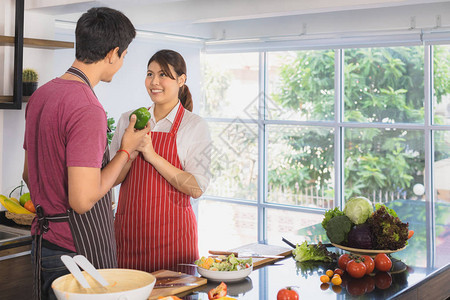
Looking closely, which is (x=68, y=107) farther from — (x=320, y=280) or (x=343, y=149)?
(x=343, y=149)

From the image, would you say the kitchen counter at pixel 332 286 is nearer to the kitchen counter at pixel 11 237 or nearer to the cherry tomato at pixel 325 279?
the cherry tomato at pixel 325 279

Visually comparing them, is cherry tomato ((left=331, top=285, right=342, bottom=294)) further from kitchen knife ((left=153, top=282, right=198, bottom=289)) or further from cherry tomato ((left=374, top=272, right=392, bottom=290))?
kitchen knife ((left=153, top=282, right=198, bottom=289))

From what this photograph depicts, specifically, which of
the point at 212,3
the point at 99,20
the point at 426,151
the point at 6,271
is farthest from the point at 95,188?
the point at 426,151

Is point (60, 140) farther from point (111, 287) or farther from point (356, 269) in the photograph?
point (356, 269)

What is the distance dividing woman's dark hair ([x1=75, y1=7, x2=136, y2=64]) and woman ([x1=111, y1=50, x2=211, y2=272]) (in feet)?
2.11

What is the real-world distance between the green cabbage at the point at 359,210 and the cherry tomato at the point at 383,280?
0.92ft

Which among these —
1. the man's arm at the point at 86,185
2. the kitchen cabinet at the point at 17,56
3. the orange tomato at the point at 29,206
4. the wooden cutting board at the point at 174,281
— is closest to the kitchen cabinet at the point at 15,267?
the orange tomato at the point at 29,206

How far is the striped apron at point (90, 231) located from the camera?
179 cm

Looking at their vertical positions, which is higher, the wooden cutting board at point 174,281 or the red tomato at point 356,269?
the red tomato at point 356,269

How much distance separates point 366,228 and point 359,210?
0.08 metres

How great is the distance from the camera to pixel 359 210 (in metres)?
2.32

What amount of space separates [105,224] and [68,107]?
471mm

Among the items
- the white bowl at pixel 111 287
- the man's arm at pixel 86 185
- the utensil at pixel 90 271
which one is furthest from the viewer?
the man's arm at pixel 86 185

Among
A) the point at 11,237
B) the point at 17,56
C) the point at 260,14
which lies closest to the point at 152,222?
the point at 11,237
